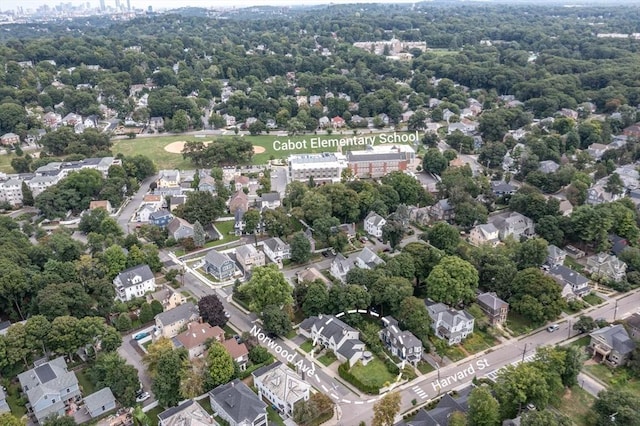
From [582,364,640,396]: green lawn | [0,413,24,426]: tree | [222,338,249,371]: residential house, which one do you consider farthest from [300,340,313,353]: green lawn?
[582,364,640,396]: green lawn

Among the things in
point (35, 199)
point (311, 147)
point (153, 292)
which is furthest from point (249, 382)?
point (311, 147)

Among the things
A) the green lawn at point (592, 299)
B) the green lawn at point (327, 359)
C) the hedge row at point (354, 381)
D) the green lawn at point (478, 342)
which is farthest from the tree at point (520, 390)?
the green lawn at point (592, 299)

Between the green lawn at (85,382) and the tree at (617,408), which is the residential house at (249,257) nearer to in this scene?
the green lawn at (85,382)

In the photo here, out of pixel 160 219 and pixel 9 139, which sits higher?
pixel 9 139

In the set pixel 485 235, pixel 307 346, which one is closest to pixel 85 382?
pixel 307 346

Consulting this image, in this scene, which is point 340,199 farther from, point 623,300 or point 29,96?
point 29,96

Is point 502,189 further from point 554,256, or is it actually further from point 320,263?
point 320,263
